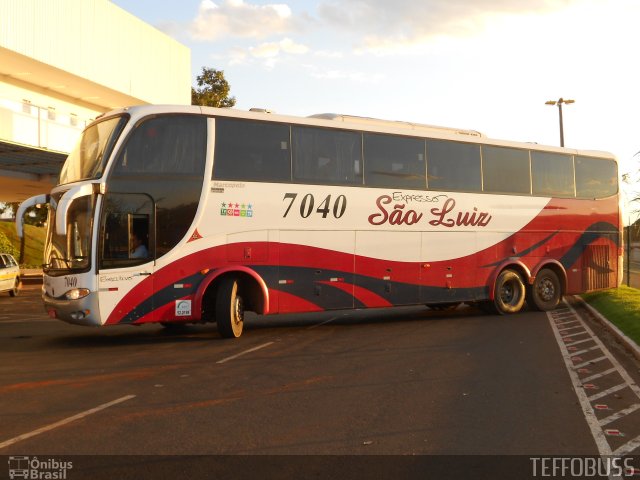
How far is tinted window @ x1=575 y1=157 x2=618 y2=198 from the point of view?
19.7 metres

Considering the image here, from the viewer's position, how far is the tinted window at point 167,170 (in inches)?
483

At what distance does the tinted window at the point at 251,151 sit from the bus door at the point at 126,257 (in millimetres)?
1647

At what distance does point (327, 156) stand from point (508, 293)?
6.73 m

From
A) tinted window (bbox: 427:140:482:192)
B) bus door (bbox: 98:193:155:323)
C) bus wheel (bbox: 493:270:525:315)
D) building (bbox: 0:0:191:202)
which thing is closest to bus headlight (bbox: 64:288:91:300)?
bus door (bbox: 98:193:155:323)

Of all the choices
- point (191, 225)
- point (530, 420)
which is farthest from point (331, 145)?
point (530, 420)

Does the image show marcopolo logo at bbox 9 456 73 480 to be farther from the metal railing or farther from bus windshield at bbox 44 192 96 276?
the metal railing

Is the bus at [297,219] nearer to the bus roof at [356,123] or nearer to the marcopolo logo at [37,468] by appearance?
the bus roof at [356,123]

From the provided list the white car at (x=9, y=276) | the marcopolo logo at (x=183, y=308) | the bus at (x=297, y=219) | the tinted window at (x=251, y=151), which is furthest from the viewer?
the white car at (x=9, y=276)

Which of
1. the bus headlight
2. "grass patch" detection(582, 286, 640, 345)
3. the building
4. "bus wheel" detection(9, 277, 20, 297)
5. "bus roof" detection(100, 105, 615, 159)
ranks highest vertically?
the building

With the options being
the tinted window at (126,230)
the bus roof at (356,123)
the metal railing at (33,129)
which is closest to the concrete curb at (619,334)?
the bus roof at (356,123)

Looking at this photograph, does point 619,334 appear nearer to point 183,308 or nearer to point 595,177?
point 595,177

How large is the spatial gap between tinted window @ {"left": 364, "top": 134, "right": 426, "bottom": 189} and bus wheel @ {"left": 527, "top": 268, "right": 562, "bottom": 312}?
480cm

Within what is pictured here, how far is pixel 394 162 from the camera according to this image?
1581 centimetres

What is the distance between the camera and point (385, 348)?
12.3 meters
